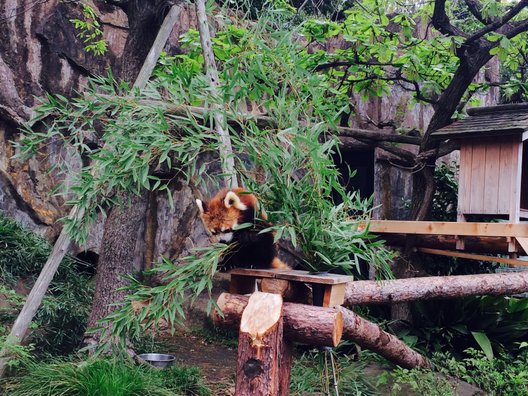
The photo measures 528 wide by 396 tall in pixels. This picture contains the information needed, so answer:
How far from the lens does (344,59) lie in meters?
6.38

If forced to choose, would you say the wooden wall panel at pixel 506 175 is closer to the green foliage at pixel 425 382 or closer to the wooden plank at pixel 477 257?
the wooden plank at pixel 477 257

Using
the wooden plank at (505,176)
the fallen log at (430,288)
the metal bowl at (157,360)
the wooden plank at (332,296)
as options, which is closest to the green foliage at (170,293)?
the wooden plank at (332,296)

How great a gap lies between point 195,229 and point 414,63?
3607mm

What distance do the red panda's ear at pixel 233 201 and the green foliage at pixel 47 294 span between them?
239cm

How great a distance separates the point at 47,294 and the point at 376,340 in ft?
10.3

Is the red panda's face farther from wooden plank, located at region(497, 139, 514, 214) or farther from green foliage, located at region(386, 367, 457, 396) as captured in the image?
wooden plank, located at region(497, 139, 514, 214)

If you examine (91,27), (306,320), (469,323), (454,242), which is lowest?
(469,323)

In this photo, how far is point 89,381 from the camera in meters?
3.82

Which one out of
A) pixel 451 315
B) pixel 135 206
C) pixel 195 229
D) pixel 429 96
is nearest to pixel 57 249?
pixel 135 206

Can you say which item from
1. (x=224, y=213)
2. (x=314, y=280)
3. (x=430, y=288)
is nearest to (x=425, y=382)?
(x=430, y=288)

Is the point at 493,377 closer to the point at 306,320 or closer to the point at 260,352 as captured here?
the point at 306,320

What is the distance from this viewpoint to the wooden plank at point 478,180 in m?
5.23

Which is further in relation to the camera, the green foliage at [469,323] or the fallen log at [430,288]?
the green foliage at [469,323]

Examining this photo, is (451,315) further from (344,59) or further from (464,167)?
(344,59)
